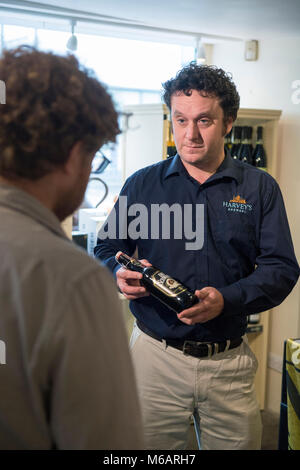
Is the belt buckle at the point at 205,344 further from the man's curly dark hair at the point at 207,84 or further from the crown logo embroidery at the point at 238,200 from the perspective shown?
the man's curly dark hair at the point at 207,84

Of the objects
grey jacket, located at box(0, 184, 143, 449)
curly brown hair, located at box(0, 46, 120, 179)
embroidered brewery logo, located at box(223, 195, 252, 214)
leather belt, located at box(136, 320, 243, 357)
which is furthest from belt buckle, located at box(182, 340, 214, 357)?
curly brown hair, located at box(0, 46, 120, 179)

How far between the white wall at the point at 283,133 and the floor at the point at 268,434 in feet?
0.38

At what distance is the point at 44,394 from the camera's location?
706 millimetres

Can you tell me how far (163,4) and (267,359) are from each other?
2310mm

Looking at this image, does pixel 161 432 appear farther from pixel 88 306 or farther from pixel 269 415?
pixel 269 415

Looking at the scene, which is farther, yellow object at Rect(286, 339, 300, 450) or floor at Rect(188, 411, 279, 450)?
floor at Rect(188, 411, 279, 450)

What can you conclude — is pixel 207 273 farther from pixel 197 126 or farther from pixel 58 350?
pixel 58 350

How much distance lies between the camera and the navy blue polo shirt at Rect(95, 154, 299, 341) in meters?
1.54

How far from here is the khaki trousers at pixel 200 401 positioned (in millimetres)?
1515

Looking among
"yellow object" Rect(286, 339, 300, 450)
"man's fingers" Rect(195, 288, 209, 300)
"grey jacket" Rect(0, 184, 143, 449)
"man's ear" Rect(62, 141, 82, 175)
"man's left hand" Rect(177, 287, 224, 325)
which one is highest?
"man's ear" Rect(62, 141, 82, 175)

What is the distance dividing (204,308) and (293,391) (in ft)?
2.76

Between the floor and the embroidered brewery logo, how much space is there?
67.2 inches

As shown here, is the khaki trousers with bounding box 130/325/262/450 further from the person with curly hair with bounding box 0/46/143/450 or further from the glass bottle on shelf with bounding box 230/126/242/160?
the glass bottle on shelf with bounding box 230/126/242/160

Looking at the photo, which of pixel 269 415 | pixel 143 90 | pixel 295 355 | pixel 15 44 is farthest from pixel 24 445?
pixel 143 90
